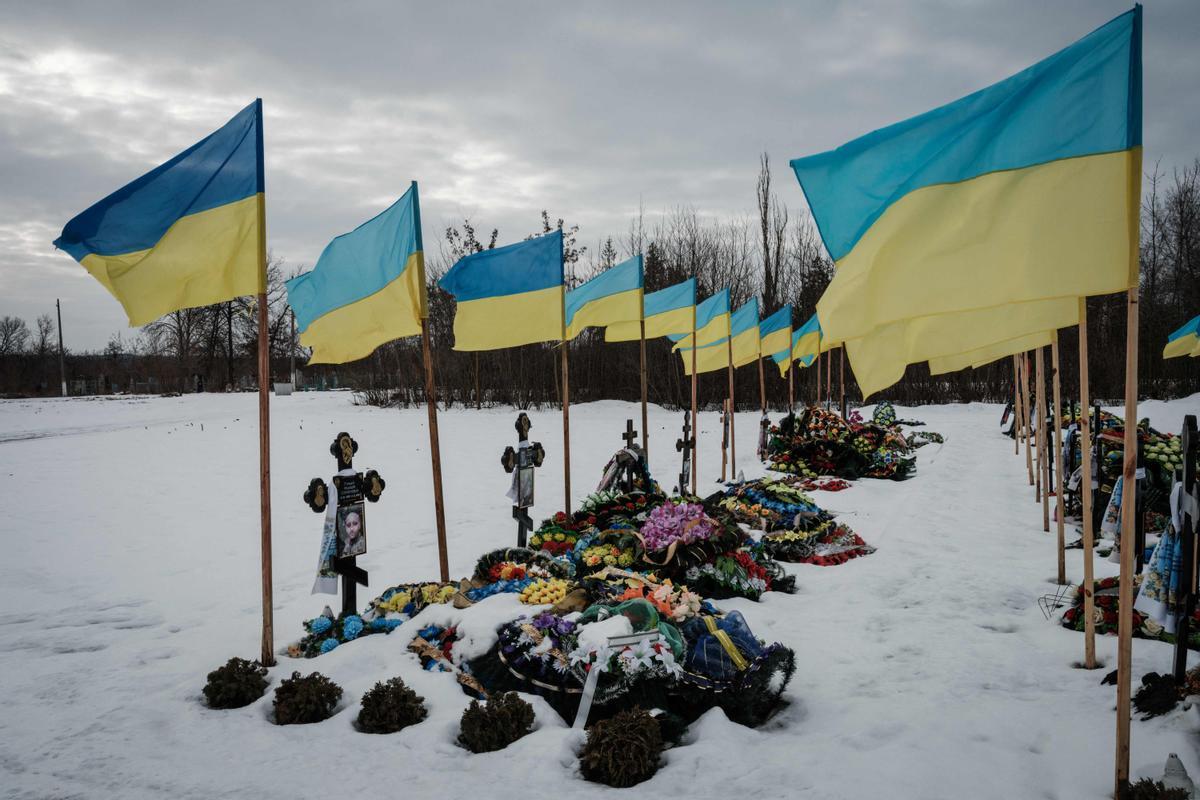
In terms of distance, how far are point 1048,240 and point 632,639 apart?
9.46 ft

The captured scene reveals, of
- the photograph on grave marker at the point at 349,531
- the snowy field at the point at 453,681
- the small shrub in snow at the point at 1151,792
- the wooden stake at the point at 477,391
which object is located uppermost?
the wooden stake at the point at 477,391

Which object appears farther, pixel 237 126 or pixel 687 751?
pixel 237 126

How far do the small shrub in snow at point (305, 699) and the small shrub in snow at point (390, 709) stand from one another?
22 centimetres

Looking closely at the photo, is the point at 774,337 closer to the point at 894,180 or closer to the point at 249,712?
the point at 894,180

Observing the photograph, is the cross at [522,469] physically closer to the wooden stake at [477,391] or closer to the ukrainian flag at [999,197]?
the ukrainian flag at [999,197]

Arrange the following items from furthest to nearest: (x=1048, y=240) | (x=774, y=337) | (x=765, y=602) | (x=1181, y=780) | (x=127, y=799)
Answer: (x=774, y=337) → (x=765, y=602) → (x=127, y=799) → (x=1048, y=240) → (x=1181, y=780)

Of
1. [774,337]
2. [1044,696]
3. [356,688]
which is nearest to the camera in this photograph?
[1044,696]

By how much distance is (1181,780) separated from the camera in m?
2.65

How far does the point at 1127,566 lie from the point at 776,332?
12.5 m

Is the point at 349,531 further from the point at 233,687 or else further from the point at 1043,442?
the point at 1043,442

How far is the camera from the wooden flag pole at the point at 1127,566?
2721 mm

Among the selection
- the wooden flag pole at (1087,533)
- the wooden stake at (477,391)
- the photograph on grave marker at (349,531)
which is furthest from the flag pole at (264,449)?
the wooden stake at (477,391)

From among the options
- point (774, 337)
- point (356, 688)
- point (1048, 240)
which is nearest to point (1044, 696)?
point (1048, 240)

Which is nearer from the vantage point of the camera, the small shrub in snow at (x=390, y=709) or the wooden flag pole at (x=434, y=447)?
the small shrub in snow at (x=390, y=709)
